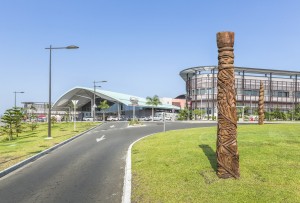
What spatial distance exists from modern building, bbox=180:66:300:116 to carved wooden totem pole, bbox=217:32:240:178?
79.9 m

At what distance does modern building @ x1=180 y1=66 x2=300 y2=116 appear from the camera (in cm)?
9019

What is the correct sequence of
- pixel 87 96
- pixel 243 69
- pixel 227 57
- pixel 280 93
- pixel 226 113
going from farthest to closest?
pixel 87 96 < pixel 280 93 < pixel 243 69 < pixel 227 57 < pixel 226 113

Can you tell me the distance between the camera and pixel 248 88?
304ft

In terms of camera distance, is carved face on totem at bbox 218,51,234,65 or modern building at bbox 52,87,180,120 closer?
carved face on totem at bbox 218,51,234,65

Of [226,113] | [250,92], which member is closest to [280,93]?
[250,92]

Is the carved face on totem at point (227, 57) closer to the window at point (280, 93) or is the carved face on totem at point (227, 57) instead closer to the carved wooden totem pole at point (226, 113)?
the carved wooden totem pole at point (226, 113)

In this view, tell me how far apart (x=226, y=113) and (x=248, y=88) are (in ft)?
292

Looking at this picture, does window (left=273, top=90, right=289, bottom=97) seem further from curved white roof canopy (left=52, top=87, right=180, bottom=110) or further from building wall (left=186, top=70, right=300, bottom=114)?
curved white roof canopy (left=52, top=87, right=180, bottom=110)

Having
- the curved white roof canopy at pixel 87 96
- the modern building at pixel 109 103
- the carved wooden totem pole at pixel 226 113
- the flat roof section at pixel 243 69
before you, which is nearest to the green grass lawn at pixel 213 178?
the carved wooden totem pole at pixel 226 113

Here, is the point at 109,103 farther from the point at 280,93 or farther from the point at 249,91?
the point at 280,93

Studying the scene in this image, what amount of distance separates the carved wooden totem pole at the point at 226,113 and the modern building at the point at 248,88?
79.9 m

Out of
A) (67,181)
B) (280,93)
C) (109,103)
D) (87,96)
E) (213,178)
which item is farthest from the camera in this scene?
(87,96)

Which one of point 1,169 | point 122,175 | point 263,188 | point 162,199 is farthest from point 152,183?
point 1,169

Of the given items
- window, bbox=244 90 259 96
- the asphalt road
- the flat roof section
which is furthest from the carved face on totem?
window, bbox=244 90 259 96
